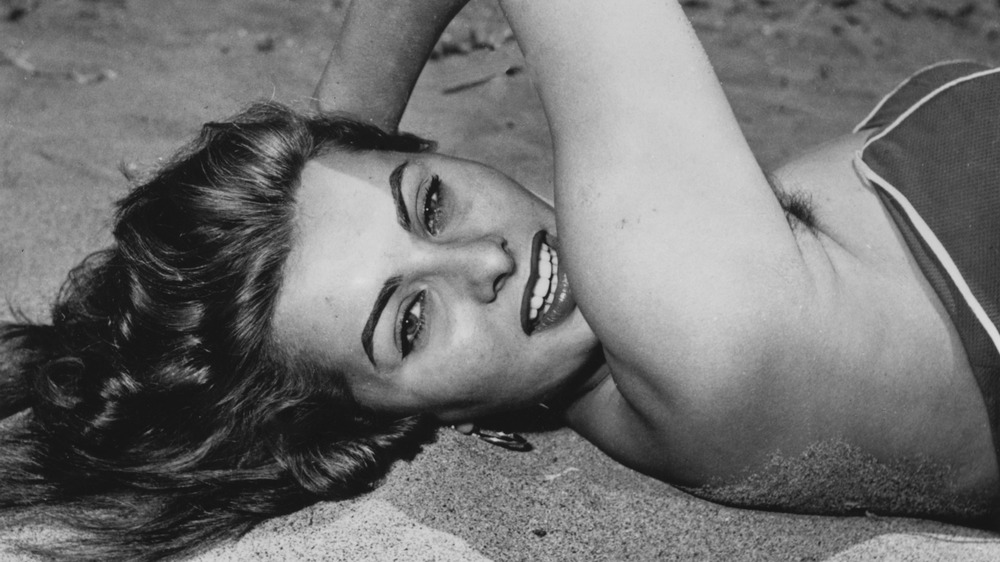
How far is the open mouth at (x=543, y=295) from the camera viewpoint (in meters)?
1.96

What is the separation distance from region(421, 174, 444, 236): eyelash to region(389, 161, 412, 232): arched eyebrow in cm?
5

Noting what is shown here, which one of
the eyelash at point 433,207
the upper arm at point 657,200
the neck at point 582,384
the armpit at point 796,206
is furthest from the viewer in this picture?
the neck at point 582,384

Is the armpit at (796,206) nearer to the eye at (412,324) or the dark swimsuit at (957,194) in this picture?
the dark swimsuit at (957,194)

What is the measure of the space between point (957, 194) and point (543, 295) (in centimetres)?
79

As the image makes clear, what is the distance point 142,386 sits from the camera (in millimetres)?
2139

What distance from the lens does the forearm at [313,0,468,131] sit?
238 centimetres

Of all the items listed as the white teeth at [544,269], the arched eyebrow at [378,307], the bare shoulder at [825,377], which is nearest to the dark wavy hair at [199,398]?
the arched eyebrow at [378,307]

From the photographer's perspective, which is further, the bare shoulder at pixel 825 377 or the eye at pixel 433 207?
the eye at pixel 433 207

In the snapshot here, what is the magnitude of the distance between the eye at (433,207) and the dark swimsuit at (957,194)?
844mm

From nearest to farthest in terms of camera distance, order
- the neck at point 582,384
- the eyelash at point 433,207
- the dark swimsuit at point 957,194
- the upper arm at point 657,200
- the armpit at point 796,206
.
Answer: the upper arm at point 657,200 < the dark swimsuit at point 957,194 < the armpit at point 796,206 < the eyelash at point 433,207 < the neck at point 582,384

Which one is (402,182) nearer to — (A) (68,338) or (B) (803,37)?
(A) (68,338)

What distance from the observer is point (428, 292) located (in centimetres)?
193

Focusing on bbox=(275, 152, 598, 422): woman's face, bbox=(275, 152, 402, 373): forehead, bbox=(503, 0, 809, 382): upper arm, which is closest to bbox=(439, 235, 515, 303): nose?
bbox=(275, 152, 598, 422): woman's face

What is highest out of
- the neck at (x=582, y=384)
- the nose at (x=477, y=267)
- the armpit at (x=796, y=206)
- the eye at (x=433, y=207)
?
the eye at (x=433, y=207)
